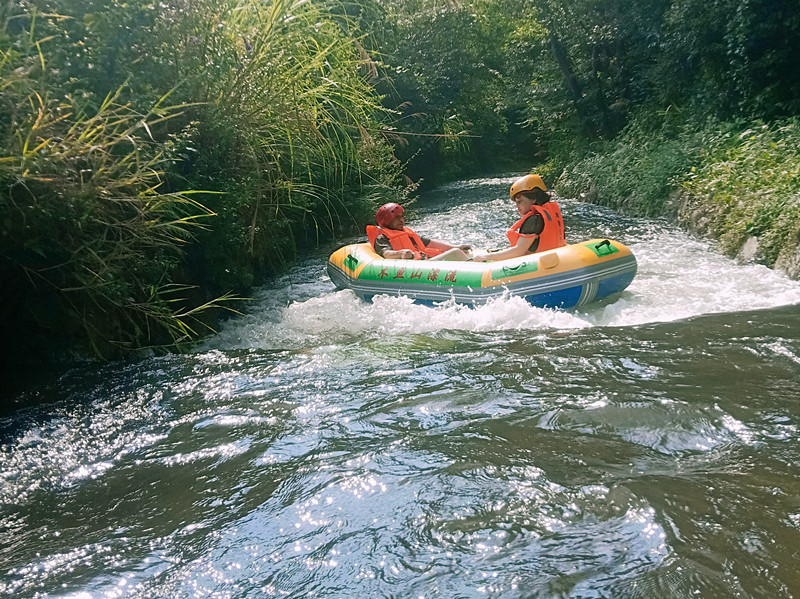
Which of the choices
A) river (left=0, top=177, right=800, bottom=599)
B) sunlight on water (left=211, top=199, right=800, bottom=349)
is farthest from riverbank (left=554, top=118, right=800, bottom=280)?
river (left=0, top=177, right=800, bottom=599)

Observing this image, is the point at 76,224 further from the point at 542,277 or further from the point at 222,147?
the point at 542,277

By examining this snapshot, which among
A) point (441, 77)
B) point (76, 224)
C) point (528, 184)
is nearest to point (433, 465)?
point (76, 224)

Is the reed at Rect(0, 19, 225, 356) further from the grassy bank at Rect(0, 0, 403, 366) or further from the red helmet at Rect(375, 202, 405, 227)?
the red helmet at Rect(375, 202, 405, 227)

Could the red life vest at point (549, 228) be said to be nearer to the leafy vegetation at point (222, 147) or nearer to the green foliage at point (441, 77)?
the leafy vegetation at point (222, 147)

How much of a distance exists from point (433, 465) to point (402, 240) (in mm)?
4402

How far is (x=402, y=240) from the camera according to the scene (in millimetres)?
7266

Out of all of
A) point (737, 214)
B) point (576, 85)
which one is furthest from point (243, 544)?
point (576, 85)

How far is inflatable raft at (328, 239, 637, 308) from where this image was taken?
559 cm

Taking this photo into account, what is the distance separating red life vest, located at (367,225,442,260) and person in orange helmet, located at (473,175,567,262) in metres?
1.04

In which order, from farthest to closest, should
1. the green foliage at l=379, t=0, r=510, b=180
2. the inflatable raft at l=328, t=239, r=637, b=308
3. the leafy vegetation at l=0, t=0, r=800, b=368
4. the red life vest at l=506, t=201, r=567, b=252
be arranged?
the green foliage at l=379, t=0, r=510, b=180
the red life vest at l=506, t=201, r=567, b=252
the inflatable raft at l=328, t=239, r=637, b=308
the leafy vegetation at l=0, t=0, r=800, b=368

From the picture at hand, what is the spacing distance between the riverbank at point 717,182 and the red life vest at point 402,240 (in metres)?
3.10

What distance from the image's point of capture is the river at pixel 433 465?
7.68 ft

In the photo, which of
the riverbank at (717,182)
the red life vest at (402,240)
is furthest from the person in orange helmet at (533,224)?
the riverbank at (717,182)

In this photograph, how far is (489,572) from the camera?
2.29 m
